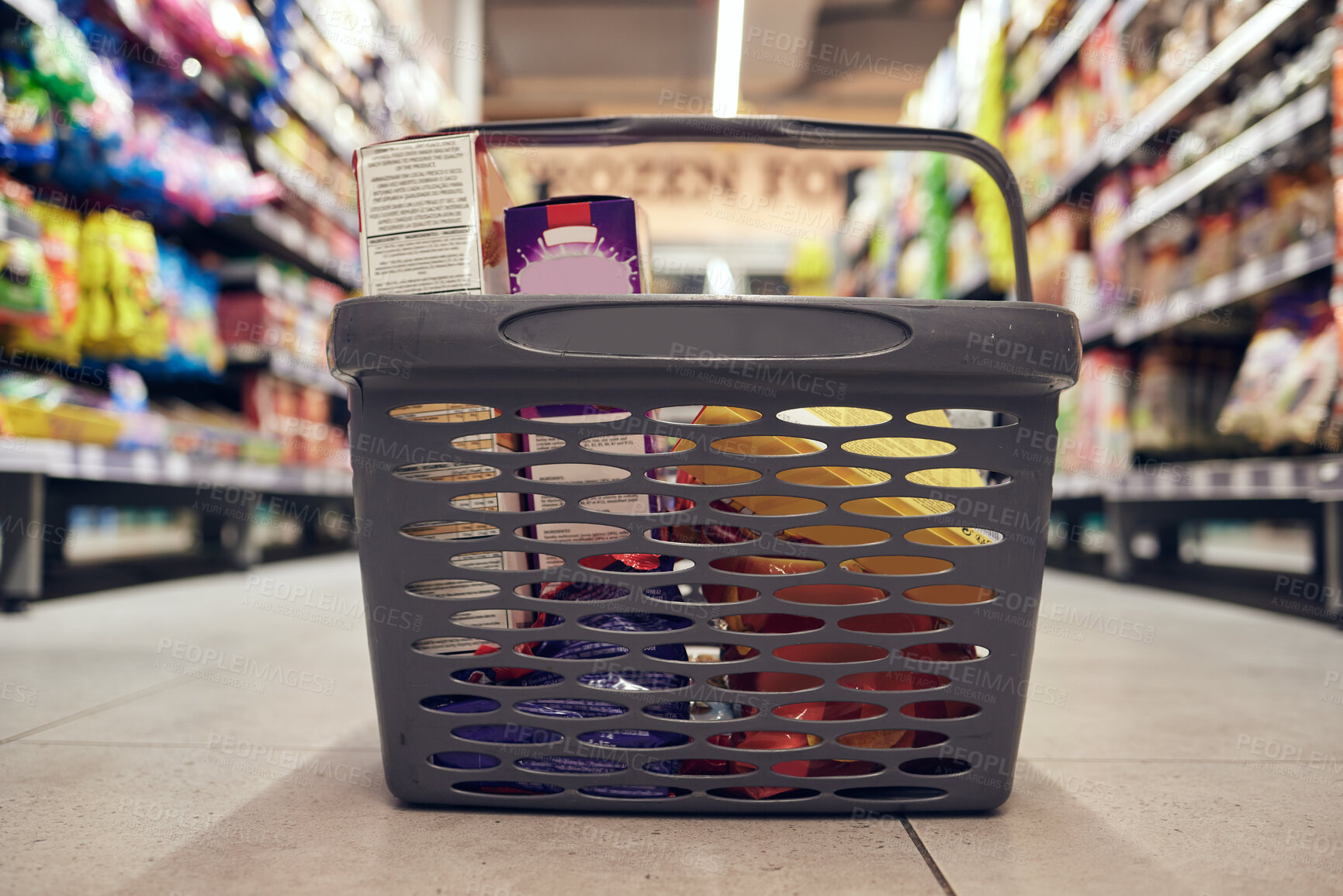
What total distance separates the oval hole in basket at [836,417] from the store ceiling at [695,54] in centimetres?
692

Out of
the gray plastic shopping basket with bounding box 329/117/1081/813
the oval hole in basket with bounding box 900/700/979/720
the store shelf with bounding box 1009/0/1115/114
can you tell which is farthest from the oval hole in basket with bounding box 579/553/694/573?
the store shelf with bounding box 1009/0/1115/114

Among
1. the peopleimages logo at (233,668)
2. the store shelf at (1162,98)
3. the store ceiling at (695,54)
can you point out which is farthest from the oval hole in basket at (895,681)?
the store ceiling at (695,54)

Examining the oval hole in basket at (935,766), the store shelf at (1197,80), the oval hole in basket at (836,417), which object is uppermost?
the store shelf at (1197,80)

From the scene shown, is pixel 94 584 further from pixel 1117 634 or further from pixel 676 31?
pixel 676 31

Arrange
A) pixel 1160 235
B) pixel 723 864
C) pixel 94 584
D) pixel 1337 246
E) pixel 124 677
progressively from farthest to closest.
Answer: pixel 1160 235 → pixel 94 584 → pixel 1337 246 → pixel 124 677 → pixel 723 864

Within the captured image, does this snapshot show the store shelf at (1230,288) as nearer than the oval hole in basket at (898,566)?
No

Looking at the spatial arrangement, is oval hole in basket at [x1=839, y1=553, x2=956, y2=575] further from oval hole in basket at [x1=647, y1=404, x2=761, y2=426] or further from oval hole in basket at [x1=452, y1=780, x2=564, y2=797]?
oval hole in basket at [x1=452, y1=780, x2=564, y2=797]

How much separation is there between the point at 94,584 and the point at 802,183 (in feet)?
26.5

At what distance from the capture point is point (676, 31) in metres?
7.70

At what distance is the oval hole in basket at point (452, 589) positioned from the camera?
0.64m

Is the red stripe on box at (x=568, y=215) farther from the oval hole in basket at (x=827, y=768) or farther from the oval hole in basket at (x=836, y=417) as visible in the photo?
the oval hole in basket at (x=827, y=768)

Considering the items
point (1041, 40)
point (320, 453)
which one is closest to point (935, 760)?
point (320, 453)

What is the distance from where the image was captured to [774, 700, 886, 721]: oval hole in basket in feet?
2.14

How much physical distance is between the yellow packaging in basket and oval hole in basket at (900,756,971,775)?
0.16 m
